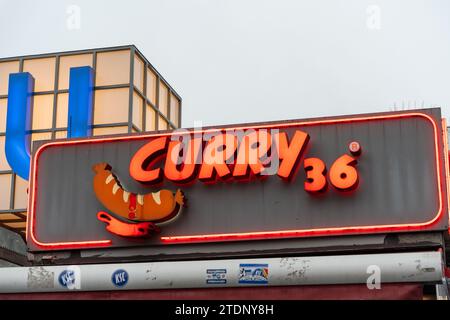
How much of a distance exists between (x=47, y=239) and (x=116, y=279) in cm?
221

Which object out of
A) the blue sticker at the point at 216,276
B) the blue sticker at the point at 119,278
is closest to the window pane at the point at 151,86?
the blue sticker at the point at 119,278

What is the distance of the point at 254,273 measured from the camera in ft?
45.0

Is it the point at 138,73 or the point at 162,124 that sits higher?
the point at 138,73

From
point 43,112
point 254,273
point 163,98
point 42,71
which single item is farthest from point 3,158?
point 254,273

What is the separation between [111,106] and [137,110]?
0.90 m

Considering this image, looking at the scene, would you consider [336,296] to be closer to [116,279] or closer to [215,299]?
[215,299]

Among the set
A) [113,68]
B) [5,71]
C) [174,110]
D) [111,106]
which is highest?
[5,71]

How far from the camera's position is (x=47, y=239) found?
15.9 meters

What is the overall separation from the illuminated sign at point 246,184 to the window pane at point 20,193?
1225 centimetres

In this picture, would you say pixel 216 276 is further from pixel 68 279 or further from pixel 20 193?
pixel 20 193

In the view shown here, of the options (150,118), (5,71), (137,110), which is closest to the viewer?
(137,110)

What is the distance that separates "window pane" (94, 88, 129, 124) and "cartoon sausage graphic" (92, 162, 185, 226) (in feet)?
40.2

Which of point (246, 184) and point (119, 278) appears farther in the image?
point (246, 184)
